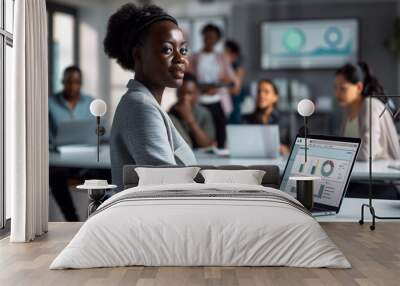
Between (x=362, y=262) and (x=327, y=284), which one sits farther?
(x=362, y=262)

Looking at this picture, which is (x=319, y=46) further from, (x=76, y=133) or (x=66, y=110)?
(x=76, y=133)

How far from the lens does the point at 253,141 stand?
5594mm

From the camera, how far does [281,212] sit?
348cm

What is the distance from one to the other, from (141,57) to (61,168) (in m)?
1.63

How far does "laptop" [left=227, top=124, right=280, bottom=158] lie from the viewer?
18.3ft

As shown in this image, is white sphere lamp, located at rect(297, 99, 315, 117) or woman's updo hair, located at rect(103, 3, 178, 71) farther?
woman's updo hair, located at rect(103, 3, 178, 71)

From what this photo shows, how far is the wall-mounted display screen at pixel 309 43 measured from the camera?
34.2 feet

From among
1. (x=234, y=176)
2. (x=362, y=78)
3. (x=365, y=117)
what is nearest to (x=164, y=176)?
(x=234, y=176)

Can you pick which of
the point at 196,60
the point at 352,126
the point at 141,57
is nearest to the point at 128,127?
the point at 141,57

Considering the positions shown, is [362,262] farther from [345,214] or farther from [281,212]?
[345,214]

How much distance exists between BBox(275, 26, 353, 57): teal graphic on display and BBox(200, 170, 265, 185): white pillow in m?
6.25

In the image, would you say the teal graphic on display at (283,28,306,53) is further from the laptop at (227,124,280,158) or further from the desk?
the desk

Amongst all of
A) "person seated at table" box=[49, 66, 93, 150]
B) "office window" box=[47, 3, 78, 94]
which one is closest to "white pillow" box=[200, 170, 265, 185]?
"person seated at table" box=[49, 66, 93, 150]

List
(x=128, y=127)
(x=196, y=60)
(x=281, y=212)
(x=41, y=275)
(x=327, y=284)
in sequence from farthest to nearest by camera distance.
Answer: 1. (x=196, y=60)
2. (x=128, y=127)
3. (x=281, y=212)
4. (x=41, y=275)
5. (x=327, y=284)
